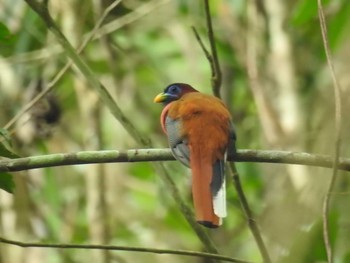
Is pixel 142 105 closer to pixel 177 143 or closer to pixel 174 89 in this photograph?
pixel 174 89

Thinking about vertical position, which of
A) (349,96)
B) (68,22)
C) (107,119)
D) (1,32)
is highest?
(107,119)

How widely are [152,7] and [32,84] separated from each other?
23.1 inches

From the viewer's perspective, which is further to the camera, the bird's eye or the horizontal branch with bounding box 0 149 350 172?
the bird's eye

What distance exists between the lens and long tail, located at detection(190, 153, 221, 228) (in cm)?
208

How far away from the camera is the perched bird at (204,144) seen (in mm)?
2146

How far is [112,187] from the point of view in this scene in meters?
4.59

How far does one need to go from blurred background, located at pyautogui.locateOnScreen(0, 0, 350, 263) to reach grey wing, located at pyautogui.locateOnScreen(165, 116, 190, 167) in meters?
0.83

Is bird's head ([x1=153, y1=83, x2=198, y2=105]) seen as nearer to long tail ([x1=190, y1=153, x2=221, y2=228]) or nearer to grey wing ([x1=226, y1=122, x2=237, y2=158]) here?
grey wing ([x1=226, y1=122, x2=237, y2=158])

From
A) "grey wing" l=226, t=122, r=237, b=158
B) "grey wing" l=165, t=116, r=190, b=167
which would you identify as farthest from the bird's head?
"grey wing" l=226, t=122, r=237, b=158

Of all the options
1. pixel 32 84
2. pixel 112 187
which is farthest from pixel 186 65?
pixel 32 84

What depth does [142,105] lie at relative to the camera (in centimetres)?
482

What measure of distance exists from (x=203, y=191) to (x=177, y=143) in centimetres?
20

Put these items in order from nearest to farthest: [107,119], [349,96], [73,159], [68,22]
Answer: [349,96] < [73,159] < [68,22] < [107,119]

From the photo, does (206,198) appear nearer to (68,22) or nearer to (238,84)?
(68,22)
